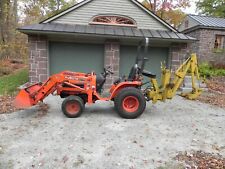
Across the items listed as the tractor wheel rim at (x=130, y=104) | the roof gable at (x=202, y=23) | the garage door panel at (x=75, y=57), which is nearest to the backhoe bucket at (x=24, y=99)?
the tractor wheel rim at (x=130, y=104)

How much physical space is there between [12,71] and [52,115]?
34.9ft

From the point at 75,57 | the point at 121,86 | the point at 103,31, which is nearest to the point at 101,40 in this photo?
the point at 103,31

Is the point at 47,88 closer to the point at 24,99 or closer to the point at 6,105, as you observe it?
the point at 24,99

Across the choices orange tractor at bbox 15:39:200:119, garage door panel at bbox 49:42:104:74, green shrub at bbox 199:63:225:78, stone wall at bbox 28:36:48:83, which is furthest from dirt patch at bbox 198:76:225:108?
stone wall at bbox 28:36:48:83

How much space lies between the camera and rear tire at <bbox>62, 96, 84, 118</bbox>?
6.50 meters

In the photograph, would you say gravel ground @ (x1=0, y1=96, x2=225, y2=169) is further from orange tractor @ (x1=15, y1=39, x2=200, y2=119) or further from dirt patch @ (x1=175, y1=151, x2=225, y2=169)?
orange tractor @ (x1=15, y1=39, x2=200, y2=119)

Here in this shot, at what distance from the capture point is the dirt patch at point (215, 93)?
947cm

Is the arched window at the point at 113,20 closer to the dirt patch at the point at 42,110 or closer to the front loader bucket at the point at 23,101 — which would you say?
the dirt patch at the point at 42,110

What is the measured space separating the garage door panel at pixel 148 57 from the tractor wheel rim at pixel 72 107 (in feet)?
17.2

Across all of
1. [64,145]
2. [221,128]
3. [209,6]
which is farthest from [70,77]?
[209,6]

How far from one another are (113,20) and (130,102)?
234 inches

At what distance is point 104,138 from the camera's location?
516 centimetres

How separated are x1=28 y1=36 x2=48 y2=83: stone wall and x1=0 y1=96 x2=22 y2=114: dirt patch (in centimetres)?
184

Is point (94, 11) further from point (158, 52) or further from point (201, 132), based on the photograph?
point (201, 132)
